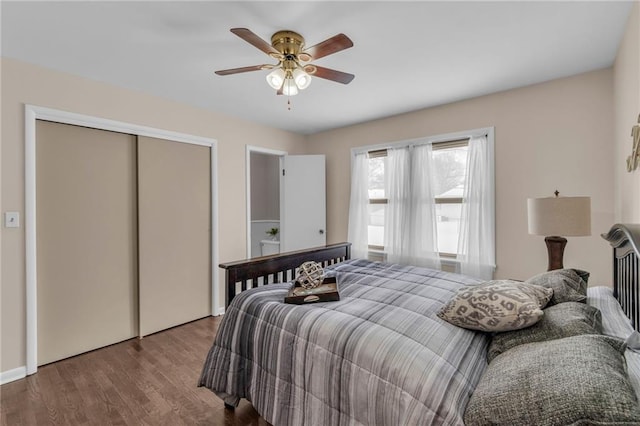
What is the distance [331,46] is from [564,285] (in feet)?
5.89

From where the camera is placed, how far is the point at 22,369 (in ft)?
7.67

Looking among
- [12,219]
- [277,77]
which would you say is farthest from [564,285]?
[12,219]

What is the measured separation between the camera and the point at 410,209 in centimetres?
364

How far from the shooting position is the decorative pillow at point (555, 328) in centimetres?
117

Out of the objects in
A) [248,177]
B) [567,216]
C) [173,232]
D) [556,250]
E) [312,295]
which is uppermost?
[248,177]

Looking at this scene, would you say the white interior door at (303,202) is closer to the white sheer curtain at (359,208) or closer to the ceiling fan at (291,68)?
the white sheer curtain at (359,208)

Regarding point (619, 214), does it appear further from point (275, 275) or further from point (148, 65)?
point (148, 65)

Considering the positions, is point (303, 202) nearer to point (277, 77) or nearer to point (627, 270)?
point (277, 77)

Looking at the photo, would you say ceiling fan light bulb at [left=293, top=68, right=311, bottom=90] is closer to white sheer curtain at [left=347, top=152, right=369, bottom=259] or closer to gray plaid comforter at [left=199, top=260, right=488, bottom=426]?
gray plaid comforter at [left=199, top=260, right=488, bottom=426]

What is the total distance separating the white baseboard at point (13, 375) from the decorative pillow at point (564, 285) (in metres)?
3.62

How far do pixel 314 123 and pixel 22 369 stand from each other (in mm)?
3764

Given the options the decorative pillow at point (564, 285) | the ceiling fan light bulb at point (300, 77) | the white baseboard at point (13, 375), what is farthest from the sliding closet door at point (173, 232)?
the decorative pillow at point (564, 285)

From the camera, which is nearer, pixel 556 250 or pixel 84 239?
pixel 556 250

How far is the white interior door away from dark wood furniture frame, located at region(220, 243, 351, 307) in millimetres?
1277
